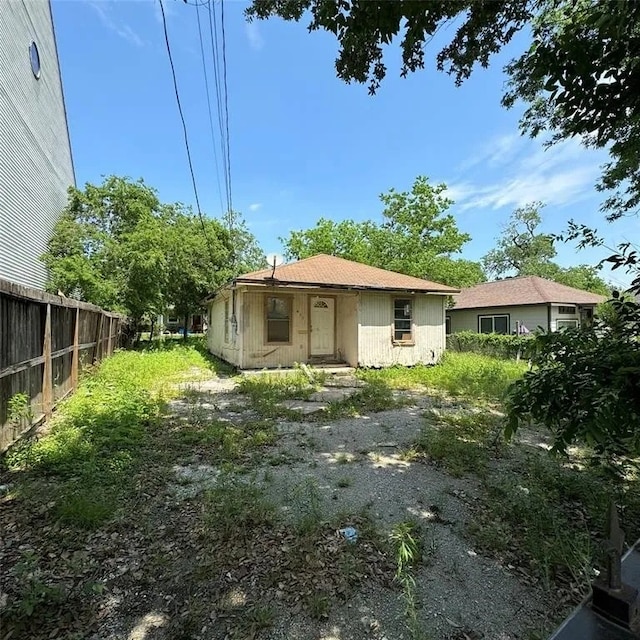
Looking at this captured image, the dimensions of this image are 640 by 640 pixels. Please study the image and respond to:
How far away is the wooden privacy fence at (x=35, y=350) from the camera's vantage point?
3.86 meters

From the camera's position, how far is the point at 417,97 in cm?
825

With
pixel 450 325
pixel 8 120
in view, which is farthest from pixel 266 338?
pixel 450 325

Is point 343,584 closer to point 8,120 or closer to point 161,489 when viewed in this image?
point 161,489

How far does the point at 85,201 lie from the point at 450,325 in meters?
20.0

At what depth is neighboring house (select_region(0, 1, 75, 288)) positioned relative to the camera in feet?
31.2

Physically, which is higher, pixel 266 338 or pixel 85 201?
pixel 85 201

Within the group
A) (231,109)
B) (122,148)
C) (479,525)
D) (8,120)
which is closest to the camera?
(479,525)

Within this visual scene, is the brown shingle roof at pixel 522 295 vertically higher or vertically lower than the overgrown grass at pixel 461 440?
higher

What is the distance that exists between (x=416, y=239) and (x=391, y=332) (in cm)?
1462

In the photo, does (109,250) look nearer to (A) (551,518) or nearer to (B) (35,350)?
(B) (35,350)

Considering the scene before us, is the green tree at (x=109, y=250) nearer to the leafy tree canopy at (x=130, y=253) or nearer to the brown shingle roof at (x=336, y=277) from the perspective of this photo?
the leafy tree canopy at (x=130, y=253)

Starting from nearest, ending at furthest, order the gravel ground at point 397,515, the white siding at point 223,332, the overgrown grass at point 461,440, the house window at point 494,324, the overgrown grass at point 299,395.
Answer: the gravel ground at point 397,515, the overgrown grass at point 461,440, the overgrown grass at point 299,395, the white siding at point 223,332, the house window at point 494,324

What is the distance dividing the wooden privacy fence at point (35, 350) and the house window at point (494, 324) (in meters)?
18.4

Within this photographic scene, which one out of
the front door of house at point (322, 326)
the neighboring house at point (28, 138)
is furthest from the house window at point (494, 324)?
the neighboring house at point (28, 138)
